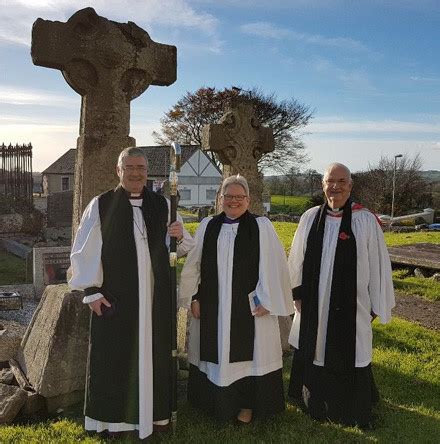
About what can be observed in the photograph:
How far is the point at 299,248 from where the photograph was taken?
174 inches

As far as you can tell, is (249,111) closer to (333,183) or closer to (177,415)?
(333,183)

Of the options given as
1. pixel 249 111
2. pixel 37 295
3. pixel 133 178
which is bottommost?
pixel 37 295

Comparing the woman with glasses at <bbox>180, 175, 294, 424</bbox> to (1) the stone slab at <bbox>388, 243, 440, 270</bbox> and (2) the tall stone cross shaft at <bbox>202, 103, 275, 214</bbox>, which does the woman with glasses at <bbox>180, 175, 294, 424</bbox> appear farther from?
(1) the stone slab at <bbox>388, 243, 440, 270</bbox>

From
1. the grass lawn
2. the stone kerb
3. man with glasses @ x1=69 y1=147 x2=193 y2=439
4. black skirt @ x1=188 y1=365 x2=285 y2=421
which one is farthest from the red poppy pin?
the stone kerb

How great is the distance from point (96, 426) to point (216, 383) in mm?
970

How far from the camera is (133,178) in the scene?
3736mm

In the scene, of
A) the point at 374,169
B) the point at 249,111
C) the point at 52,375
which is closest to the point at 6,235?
A: the point at 249,111

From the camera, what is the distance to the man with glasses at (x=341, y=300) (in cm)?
416

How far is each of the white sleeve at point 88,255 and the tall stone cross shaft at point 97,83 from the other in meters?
0.88

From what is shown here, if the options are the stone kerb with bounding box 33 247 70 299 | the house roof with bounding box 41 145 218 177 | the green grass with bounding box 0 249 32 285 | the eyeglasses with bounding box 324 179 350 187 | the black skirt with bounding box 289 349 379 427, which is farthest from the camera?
the house roof with bounding box 41 145 218 177

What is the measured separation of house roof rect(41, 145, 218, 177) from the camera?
37.2m

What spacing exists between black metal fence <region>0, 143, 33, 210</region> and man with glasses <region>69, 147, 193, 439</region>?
43.5ft

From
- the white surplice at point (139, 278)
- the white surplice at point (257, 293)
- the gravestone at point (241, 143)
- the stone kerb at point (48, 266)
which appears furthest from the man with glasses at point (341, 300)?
the stone kerb at point (48, 266)

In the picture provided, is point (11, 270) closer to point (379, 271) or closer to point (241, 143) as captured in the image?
point (241, 143)
